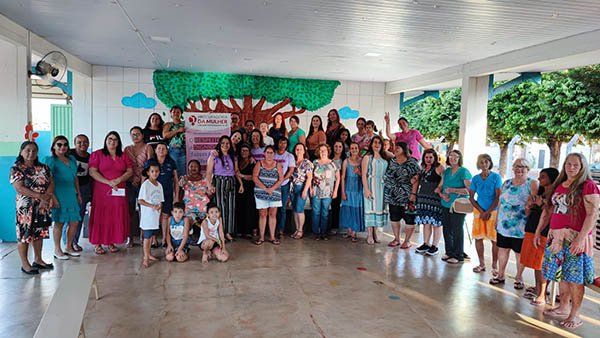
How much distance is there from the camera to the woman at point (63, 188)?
496 centimetres

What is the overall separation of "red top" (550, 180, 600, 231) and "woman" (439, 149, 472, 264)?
1.56 metres

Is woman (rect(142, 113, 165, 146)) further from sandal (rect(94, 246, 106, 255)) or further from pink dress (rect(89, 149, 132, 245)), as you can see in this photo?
sandal (rect(94, 246, 106, 255))

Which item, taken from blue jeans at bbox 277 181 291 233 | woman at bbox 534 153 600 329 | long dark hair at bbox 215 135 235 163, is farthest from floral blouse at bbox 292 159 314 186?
woman at bbox 534 153 600 329

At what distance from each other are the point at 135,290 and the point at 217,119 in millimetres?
2967

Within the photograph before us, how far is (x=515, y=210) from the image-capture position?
14.1 feet

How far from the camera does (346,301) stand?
4.04 meters

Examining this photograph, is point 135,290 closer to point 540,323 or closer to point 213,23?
point 213,23

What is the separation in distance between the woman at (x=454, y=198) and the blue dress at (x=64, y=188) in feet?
14.8

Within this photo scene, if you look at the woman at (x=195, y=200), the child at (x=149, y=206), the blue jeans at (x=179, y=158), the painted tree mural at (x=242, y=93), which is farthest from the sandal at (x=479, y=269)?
the painted tree mural at (x=242, y=93)

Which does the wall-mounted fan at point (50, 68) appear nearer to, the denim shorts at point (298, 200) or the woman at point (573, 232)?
the denim shorts at point (298, 200)

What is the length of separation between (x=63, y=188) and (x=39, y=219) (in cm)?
59

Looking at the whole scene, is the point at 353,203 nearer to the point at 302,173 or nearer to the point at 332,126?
the point at 302,173

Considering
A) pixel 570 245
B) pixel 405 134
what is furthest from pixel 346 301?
pixel 405 134

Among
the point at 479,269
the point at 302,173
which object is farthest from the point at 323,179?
the point at 479,269
